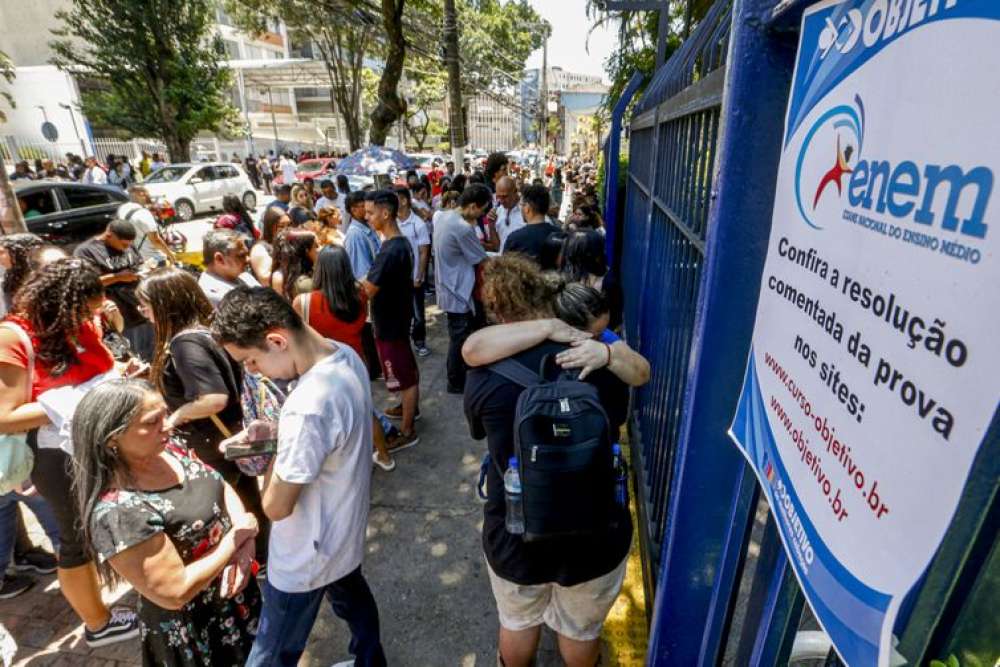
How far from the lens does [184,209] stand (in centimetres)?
1602

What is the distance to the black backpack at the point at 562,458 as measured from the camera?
1570mm

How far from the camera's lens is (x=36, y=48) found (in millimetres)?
28719

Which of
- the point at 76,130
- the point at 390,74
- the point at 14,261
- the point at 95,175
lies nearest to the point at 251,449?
the point at 14,261

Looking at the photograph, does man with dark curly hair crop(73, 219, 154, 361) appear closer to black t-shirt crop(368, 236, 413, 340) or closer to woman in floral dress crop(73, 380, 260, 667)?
black t-shirt crop(368, 236, 413, 340)

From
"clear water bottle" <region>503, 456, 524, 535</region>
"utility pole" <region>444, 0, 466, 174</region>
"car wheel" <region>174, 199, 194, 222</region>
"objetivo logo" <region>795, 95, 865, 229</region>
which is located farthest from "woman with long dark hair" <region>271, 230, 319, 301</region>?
"car wheel" <region>174, 199, 194, 222</region>

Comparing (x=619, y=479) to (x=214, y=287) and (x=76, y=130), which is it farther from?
(x=76, y=130)

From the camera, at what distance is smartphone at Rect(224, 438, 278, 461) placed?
79.1 inches

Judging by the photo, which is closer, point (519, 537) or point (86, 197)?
point (519, 537)

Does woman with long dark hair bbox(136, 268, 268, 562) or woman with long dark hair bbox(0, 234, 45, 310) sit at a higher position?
woman with long dark hair bbox(0, 234, 45, 310)

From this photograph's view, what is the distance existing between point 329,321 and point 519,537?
2.29m

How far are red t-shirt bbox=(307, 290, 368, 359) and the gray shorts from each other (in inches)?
85.5

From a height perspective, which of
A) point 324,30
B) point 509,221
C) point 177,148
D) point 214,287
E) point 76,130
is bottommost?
point 214,287

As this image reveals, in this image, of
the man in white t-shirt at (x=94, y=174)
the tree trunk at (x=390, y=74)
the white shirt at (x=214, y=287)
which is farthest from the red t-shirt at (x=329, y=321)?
the man in white t-shirt at (x=94, y=174)

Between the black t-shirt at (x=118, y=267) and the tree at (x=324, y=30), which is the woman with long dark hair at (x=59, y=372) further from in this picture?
the tree at (x=324, y=30)
